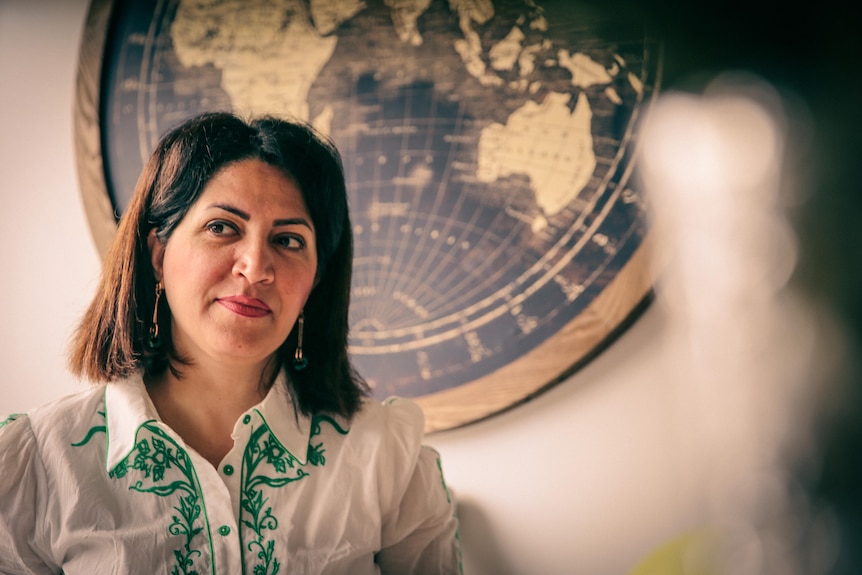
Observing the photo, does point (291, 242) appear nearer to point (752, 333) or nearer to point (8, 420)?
point (8, 420)

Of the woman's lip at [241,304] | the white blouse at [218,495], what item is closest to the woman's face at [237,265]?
the woman's lip at [241,304]

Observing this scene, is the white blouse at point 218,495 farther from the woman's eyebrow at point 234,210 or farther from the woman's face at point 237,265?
the woman's eyebrow at point 234,210

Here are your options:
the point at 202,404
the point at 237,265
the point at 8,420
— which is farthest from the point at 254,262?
the point at 8,420

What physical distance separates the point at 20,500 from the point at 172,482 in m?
0.18

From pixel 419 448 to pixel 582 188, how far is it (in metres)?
0.53

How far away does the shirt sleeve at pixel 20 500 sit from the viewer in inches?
35.8

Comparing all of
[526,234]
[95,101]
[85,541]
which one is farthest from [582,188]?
[95,101]

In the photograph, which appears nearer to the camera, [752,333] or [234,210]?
[752,333]

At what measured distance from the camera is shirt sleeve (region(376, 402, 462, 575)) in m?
1.16

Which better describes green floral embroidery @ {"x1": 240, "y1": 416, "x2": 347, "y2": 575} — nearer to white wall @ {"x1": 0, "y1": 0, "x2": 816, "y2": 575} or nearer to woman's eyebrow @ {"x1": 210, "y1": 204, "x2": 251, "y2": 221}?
woman's eyebrow @ {"x1": 210, "y1": 204, "x2": 251, "y2": 221}

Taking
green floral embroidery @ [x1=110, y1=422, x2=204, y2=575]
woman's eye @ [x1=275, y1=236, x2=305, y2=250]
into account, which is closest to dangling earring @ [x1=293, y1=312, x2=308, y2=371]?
woman's eye @ [x1=275, y1=236, x2=305, y2=250]

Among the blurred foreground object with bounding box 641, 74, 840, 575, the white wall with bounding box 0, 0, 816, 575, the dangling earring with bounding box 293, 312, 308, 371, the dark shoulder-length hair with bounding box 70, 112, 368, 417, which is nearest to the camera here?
the blurred foreground object with bounding box 641, 74, 840, 575

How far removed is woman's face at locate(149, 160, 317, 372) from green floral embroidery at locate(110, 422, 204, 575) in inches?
5.0

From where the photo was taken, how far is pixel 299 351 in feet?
3.70
